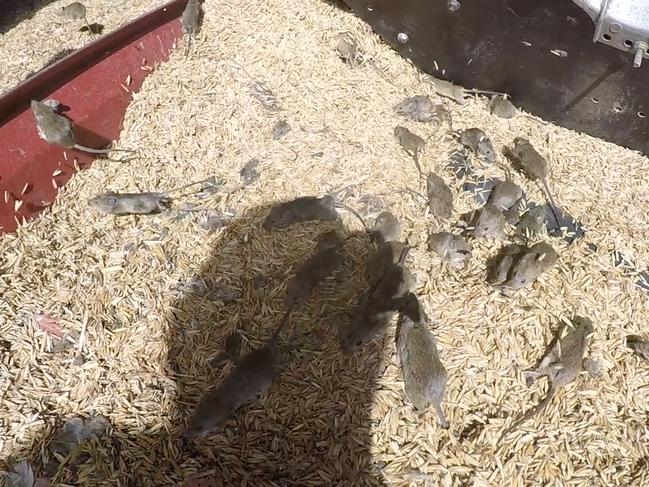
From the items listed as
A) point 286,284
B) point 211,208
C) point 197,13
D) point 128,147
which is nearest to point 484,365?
point 286,284

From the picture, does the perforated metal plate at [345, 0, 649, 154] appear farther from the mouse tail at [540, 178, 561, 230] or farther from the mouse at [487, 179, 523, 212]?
the mouse at [487, 179, 523, 212]

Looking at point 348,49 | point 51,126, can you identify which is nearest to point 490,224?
point 348,49

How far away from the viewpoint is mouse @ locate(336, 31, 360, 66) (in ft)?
16.1

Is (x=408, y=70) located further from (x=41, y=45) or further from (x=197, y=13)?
(x=41, y=45)

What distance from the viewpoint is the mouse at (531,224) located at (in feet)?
12.4

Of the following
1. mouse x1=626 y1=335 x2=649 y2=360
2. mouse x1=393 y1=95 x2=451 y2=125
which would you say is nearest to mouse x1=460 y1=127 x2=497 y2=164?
mouse x1=393 y1=95 x2=451 y2=125

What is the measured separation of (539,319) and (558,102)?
6.18 feet

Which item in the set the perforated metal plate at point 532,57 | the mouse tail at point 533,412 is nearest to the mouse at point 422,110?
the perforated metal plate at point 532,57

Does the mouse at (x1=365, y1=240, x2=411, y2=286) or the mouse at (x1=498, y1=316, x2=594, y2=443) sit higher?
the mouse at (x1=365, y1=240, x2=411, y2=286)

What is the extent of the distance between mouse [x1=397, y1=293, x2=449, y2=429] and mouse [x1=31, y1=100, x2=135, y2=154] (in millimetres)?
2597

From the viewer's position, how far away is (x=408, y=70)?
Result: 4938 mm

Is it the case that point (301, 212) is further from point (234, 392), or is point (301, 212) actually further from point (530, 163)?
point (530, 163)

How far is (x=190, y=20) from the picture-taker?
4863mm

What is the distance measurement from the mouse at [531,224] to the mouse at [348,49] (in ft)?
6.74
